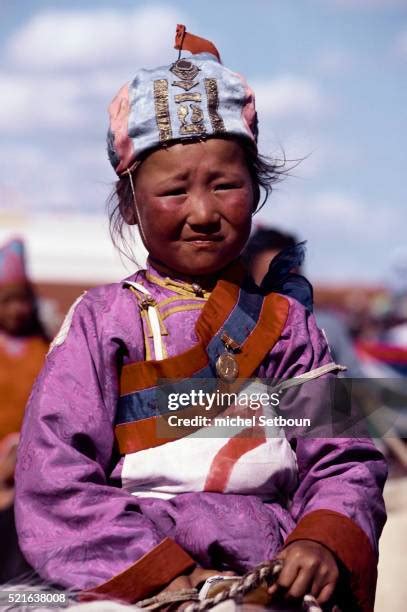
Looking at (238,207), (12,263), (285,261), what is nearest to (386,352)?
(12,263)

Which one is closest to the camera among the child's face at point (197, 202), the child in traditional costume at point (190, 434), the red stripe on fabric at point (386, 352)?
the child in traditional costume at point (190, 434)

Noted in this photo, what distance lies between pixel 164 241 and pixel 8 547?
3094mm

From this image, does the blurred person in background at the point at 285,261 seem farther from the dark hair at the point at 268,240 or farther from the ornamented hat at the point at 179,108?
the ornamented hat at the point at 179,108

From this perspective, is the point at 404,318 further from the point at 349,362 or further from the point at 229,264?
the point at 229,264

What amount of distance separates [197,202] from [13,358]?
3.68 metres

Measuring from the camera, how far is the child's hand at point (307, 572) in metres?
2.24

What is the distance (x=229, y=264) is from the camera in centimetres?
277

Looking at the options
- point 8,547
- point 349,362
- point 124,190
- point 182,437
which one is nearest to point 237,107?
point 124,190

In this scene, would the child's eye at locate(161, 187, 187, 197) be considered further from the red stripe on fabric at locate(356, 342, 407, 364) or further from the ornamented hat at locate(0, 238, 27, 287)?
the red stripe on fabric at locate(356, 342, 407, 364)

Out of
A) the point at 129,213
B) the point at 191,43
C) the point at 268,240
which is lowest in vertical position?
the point at 268,240

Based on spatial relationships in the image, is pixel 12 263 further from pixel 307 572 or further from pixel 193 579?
pixel 307 572

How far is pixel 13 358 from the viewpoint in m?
6.06

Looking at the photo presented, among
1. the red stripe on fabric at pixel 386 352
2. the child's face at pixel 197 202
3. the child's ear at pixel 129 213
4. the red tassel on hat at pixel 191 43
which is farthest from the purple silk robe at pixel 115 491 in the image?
the red stripe on fabric at pixel 386 352

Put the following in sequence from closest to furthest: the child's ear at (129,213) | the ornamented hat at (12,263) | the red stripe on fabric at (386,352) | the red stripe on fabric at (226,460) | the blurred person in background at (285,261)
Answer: the red stripe on fabric at (226,460) < the child's ear at (129,213) < the blurred person in background at (285,261) < the ornamented hat at (12,263) < the red stripe on fabric at (386,352)
